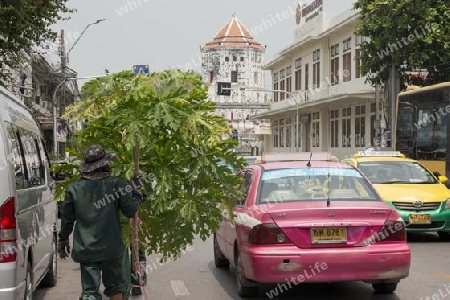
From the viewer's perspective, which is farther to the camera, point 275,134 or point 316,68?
point 275,134

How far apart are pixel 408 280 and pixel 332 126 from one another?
4040 centimetres

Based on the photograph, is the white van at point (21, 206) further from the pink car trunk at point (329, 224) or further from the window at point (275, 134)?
the window at point (275, 134)

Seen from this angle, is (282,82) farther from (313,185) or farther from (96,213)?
(96,213)

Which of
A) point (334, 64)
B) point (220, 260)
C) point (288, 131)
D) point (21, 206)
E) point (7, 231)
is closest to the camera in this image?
point (7, 231)

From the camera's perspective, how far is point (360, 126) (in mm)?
43719

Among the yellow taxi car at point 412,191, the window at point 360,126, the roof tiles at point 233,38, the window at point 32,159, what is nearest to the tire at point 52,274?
the window at point 32,159

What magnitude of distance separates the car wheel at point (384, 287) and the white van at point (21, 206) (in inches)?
143

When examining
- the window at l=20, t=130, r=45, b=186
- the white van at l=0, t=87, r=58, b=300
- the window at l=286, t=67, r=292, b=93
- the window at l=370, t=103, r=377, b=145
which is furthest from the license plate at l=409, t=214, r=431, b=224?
the window at l=286, t=67, r=292, b=93

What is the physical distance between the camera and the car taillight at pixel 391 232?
7.62 metres

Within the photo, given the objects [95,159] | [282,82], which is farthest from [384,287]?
[282,82]

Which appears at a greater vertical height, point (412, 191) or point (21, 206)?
point (21, 206)

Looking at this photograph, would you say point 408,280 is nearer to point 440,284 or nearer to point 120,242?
point 440,284

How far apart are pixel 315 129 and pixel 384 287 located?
44541mm

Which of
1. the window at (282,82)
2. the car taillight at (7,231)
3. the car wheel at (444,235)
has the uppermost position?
the window at (282,82)
